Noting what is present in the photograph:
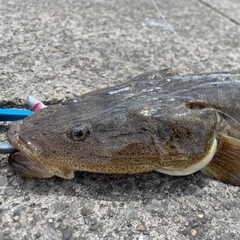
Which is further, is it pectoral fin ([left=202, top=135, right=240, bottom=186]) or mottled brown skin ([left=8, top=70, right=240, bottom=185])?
pectoral fin ([left=202, top=135, right=240, bottom=186])

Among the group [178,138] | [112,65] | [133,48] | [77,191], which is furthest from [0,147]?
[133,48]

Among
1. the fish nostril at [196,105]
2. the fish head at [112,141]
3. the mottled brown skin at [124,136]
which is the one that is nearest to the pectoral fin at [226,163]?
Result: the mottled brown skin at [124,136]

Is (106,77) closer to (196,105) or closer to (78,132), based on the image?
(196,105)

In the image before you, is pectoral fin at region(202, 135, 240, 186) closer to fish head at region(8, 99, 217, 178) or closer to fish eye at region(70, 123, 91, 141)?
fish head at region(8, 99, 217, 178)

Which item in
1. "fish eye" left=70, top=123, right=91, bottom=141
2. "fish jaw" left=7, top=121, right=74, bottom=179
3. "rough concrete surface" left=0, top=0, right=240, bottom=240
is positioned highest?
"fish eye" left=70, top=123, right=91, bottom=141

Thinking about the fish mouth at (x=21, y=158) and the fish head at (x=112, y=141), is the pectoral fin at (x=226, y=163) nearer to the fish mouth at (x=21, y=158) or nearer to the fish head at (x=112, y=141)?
the fish head at (x=112, y=141)

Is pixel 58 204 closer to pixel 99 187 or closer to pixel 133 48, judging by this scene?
pixel 99 187

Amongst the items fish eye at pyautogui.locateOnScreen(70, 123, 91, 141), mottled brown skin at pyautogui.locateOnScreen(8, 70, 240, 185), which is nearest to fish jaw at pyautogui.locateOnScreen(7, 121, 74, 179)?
mottled brown skin at pyautogui.locateOnScreen(8, 70, 240, 185)
